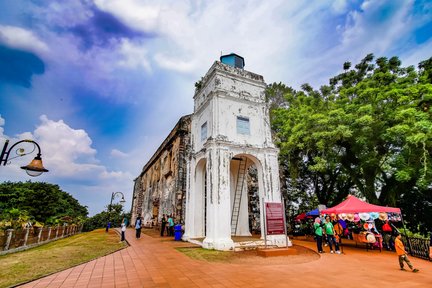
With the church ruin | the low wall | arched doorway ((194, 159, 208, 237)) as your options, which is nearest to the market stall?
the church ruin

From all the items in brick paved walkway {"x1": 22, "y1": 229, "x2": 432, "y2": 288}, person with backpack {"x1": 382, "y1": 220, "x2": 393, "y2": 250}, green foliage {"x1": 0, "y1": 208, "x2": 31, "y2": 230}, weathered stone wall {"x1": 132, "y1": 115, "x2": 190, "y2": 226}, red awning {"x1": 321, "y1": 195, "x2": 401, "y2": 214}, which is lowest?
brick paved walkway {"x1": 22, "y1": 229, "x2": 432, "y2": 288}

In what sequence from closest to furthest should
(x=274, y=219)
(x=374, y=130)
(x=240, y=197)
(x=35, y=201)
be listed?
1. (x=274, y=219)
2. (x=374, y=130)
3. (x=240, y=197)
4. (x=35, y=201)

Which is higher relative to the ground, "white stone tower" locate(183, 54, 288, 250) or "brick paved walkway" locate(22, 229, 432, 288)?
"white stone tower" locate(183, 54, 288, 250)

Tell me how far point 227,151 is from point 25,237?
12927 mm

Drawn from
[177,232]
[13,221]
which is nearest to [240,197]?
[177,232]

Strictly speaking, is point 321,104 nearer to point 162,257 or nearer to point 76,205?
point 162,257

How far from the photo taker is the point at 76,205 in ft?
125

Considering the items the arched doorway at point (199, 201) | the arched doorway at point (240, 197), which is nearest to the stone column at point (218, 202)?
the arched doorway at point (199, 201)

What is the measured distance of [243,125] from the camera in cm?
1204

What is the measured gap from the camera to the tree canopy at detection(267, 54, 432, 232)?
10.5 meters

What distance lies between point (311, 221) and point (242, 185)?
7.93 metres

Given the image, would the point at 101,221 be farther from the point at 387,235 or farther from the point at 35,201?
the point at 387,235

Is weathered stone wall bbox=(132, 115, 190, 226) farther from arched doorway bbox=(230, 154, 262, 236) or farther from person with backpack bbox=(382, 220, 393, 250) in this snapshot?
person with backpack bbox=(382, 220, 393, 250)

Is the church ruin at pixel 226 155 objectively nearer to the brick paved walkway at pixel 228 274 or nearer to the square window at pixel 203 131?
the square window at pixel 203 131
